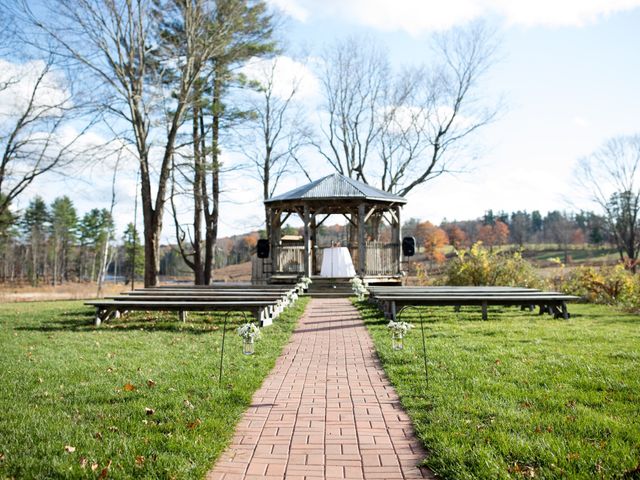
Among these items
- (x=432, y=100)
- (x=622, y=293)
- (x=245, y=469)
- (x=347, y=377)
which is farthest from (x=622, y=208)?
(x=245, y=469)

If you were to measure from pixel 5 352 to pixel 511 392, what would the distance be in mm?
6719

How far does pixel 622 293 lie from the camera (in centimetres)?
1557

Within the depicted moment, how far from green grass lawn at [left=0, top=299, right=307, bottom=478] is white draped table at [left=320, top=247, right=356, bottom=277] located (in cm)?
983

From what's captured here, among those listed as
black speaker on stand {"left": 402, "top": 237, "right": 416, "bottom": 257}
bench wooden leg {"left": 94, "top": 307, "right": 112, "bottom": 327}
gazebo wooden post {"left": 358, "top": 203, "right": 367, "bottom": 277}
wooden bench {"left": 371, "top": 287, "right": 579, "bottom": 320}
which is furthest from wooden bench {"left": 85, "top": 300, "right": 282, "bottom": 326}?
black speaker on stand {"left": 402, "top": 237, "right": 416, "bottom": 257}

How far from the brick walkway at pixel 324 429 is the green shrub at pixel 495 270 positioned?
41.9 ft

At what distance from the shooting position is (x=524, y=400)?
4695 millimetres

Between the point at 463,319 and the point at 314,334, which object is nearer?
the point at 314,334

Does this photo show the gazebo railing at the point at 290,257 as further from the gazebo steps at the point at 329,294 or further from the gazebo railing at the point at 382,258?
the gazebo railing at the point at 382,258

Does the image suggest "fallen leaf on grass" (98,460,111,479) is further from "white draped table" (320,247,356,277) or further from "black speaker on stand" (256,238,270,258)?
"black speaker on stand" (256,238,270,258)

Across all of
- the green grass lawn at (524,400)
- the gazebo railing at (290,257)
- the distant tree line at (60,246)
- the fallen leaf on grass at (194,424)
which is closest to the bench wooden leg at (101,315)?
the green grass lawn at (524,400)

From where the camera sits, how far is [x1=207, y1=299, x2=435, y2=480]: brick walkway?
10.9 feet

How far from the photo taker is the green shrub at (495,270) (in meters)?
18.5

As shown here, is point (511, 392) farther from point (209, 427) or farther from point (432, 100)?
point (432, 100)

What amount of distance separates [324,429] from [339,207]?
17.2 m
